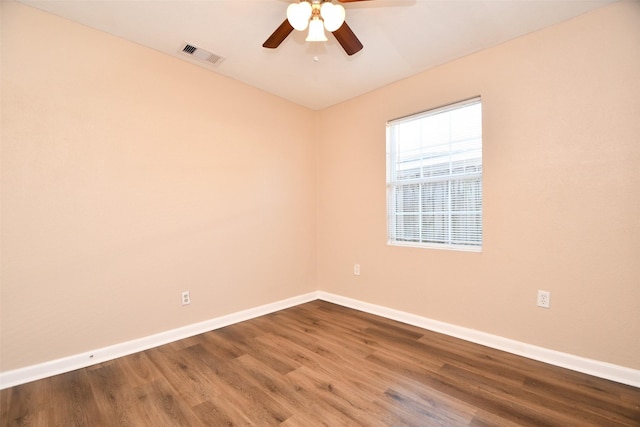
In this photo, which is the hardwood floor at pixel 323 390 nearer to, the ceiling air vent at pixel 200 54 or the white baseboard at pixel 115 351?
the white baseboard at pixel 115 351

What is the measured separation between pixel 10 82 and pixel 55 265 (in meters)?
1.27

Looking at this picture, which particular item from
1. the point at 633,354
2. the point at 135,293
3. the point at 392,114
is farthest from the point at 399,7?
the point at 135,293

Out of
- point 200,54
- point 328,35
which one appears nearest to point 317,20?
point 328,35

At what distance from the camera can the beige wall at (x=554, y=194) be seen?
6.08 feet

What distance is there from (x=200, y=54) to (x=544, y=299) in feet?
11.5

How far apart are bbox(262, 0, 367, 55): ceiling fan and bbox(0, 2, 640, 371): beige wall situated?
1.25 metres

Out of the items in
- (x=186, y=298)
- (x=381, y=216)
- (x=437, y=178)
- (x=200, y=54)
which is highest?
(x=200, y=54)

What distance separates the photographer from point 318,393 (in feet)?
5.83

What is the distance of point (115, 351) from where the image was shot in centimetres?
225

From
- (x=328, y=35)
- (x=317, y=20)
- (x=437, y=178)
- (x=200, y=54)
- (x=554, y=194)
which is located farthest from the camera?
(x=437, y=178)

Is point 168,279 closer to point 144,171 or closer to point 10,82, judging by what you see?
point 144,171

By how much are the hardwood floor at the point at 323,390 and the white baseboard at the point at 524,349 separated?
72 mm

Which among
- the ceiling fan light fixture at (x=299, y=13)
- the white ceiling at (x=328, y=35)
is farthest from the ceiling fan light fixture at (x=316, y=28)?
the white ceiling at (x=328, y=35)

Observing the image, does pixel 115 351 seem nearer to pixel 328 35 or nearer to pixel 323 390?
pixel 323 390
